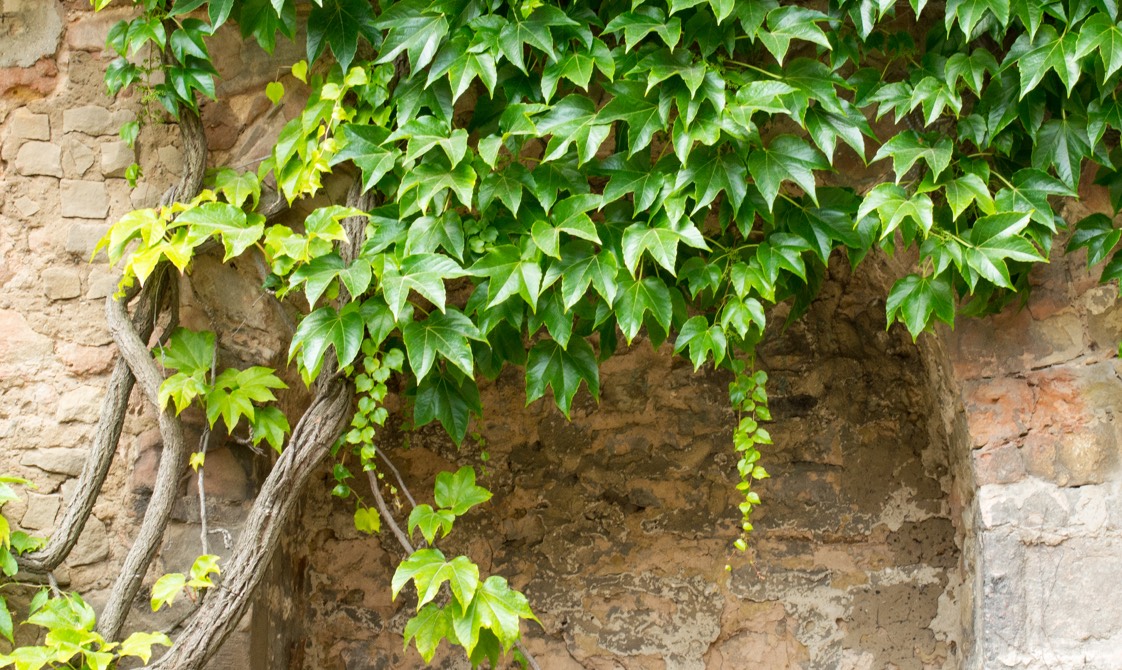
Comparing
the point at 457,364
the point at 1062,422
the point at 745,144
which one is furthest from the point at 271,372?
the point at 1062,422

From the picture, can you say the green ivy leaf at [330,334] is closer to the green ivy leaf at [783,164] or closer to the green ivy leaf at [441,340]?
the green ivy leaf at [441,340]

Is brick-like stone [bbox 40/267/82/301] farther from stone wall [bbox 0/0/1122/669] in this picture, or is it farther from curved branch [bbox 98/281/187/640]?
curved branch [bbox 98/281/187/640]

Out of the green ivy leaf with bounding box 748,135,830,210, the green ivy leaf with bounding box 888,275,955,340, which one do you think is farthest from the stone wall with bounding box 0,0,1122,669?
the green ivy leaf with bounding box 748,135,830,210

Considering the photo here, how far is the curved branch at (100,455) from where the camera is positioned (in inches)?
82.0

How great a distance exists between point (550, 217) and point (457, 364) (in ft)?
1.12

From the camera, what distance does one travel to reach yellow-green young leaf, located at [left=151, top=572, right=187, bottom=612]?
199 centimetres

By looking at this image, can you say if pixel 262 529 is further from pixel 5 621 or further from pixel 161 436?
pixel 5 621

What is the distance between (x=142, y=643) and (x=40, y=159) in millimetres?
1050

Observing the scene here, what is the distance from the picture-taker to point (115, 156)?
221 cm

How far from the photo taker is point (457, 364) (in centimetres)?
193

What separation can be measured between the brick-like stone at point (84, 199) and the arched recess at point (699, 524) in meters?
0.97

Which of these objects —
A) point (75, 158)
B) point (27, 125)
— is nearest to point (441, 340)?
point (75, 158)

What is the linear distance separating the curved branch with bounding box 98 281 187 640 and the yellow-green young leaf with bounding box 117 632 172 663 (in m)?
0.09

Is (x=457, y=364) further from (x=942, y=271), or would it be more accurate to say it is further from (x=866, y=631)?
(x=866, y=631)
